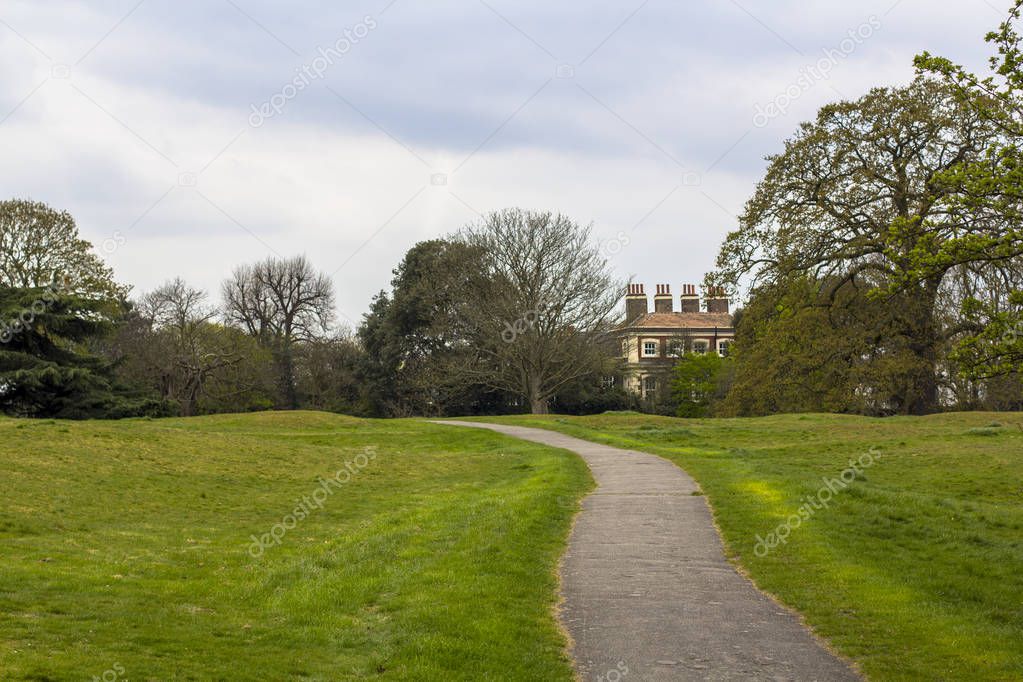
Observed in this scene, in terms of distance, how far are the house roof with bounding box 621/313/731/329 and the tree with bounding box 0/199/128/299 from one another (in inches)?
2447

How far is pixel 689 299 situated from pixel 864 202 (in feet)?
233

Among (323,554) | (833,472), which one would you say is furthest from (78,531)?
(833,472)

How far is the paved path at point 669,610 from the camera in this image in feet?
26.9

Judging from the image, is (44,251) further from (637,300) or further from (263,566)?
(637,300)

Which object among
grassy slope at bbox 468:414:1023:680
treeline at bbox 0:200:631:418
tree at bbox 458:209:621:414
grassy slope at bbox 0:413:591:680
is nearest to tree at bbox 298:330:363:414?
treeline at bbox 0:200:631:418

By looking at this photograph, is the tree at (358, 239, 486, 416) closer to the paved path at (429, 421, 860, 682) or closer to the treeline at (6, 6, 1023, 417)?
the treeline at (6, 6, 1023, 417)

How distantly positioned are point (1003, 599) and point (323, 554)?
29.0 feet

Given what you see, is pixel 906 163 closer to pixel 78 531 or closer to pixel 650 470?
pixel 650 470

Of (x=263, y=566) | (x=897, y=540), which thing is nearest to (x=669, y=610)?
(x=897, y=540)

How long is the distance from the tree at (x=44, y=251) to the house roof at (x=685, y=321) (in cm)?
6216

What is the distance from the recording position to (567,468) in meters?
23.4

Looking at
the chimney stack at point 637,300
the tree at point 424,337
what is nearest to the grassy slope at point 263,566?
the tree at point 424,337

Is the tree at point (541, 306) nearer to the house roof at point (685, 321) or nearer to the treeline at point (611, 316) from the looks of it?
the treeline at point (611, 316)

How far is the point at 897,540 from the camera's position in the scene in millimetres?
14336
